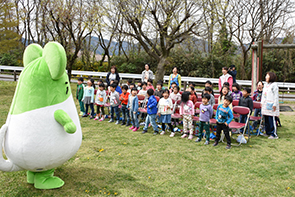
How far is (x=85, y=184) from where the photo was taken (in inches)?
161

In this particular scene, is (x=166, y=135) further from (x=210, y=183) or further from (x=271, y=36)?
(x=271, y=36)

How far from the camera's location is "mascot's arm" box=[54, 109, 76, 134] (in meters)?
3.40

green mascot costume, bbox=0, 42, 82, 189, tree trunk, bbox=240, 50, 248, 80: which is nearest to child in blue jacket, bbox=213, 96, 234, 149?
green mascot costume, bbox=0, 42, 82, 189

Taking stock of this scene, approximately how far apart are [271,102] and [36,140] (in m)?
6.32

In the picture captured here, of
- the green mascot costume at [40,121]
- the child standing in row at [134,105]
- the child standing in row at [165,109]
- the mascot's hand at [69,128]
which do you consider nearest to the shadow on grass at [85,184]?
the green mascot costume at [40,121]

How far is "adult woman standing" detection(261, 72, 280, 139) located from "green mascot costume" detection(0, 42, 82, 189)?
227 inches

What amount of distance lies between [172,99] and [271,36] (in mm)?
19198

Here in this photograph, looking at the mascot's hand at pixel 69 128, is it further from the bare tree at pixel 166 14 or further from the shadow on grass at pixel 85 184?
the bare tree at pixel 166 14

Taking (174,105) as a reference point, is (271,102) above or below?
above

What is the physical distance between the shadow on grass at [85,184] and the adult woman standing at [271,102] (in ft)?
15.5

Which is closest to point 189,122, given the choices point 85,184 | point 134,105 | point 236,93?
point 134,105

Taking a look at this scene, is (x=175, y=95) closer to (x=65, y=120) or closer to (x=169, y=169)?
(x=169, y=169)

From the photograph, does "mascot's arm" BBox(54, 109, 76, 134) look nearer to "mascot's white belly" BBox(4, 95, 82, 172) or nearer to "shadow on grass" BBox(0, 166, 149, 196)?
"mascot's white belly" BBox(4, 95, 82, 172)

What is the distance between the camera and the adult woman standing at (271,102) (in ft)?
22.1
